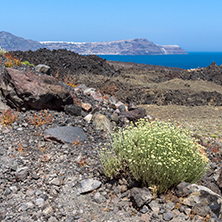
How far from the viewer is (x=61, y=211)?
4535mm

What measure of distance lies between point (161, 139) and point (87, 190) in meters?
1.82

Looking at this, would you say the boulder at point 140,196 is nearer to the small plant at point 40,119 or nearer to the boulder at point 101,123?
the boulder at point 101,123

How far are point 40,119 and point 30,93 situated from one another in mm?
984

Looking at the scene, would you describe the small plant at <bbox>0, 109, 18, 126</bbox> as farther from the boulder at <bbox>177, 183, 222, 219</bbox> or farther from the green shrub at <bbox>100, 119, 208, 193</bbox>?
the boulder at <bbox>177, 183, 222, 219</bbox>

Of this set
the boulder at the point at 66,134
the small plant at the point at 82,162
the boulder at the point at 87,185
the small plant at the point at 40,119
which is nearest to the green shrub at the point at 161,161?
the boulder at the point at 87,185

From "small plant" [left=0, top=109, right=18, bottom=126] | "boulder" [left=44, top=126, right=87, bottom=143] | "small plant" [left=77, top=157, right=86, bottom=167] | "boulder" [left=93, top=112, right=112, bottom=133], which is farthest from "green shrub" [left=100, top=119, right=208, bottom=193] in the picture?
"small plant" [left=0, top=109, right=18, bottom=126]

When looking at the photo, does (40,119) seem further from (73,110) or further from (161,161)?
(161,161)

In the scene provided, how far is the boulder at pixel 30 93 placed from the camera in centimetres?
777

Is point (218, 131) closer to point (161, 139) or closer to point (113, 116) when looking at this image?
point (113, 116)

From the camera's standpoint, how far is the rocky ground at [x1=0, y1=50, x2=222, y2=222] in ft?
14.1

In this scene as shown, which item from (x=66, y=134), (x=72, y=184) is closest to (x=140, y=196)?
(x=72, y=184)

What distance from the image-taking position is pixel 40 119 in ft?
24.2

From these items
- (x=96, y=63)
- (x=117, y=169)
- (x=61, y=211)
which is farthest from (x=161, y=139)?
(x=96, y=63)

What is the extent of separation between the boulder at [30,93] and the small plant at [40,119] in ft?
1.35
